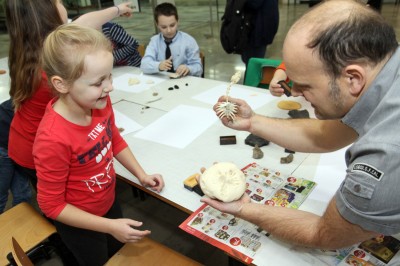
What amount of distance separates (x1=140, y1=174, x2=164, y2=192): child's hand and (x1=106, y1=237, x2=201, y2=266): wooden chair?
0.86ft

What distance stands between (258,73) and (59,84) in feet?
5.68

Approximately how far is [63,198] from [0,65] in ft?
9.33

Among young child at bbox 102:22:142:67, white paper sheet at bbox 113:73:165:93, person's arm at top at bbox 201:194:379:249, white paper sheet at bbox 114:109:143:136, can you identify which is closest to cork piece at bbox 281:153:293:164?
person's arm at top at bbox 201:194:379:249

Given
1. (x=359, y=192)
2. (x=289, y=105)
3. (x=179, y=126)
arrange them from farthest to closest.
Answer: (x=289, y=105) < (x=179, y=126) < (x=359, y=192)

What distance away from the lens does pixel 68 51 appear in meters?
1.02

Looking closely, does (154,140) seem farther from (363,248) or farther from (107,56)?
(363,248)

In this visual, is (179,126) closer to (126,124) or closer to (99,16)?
(126,124)

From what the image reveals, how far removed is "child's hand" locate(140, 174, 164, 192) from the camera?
1277 millimetres

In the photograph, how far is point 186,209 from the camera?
1173 millimetres

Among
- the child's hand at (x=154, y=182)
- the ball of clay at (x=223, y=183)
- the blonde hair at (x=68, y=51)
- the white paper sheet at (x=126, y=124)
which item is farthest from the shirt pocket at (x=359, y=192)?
the white paper sheet at (x=126, y=124)

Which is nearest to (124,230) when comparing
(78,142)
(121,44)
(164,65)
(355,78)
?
(78,142)

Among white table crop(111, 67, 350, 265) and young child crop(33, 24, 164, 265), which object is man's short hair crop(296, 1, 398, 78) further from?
young child crop(33, 24, 164, 265)

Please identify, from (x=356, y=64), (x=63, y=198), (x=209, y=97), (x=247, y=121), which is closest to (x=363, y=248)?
(x=356, y=64)

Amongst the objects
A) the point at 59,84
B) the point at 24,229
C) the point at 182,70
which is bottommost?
the point at 24,229
